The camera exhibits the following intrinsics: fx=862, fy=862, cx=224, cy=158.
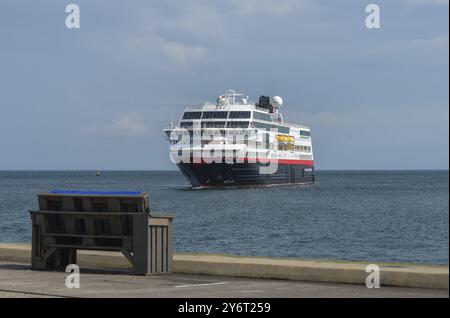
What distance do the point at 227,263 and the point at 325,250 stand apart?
2324 centimetres

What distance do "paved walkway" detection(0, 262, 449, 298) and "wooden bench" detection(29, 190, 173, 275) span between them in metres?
0.39

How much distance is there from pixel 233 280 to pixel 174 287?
128 centimetres

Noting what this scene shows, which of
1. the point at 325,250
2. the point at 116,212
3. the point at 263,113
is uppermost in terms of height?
the point at 263,113

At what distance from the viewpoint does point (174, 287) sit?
1176cm

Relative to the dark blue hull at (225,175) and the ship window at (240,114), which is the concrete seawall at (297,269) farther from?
the ship window at (240,114)

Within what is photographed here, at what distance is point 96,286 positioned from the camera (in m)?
11.8

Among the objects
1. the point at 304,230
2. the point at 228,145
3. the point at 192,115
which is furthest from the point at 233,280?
the point at 192,115

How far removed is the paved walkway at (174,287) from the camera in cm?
1095

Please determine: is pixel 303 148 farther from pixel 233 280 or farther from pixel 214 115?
pixel 233 280

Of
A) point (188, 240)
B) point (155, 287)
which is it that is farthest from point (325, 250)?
point (155, 287)

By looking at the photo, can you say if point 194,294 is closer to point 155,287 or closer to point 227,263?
point 155,287

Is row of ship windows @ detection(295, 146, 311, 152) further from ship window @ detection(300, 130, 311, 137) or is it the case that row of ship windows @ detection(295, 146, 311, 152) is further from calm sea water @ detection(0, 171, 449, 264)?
calm sea water @ detection(0, 171, 449, 264)

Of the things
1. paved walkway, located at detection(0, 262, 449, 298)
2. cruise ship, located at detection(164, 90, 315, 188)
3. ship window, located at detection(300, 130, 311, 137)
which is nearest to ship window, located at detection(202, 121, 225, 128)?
cruise ship, located at detection(164, 90, 315, 188)
